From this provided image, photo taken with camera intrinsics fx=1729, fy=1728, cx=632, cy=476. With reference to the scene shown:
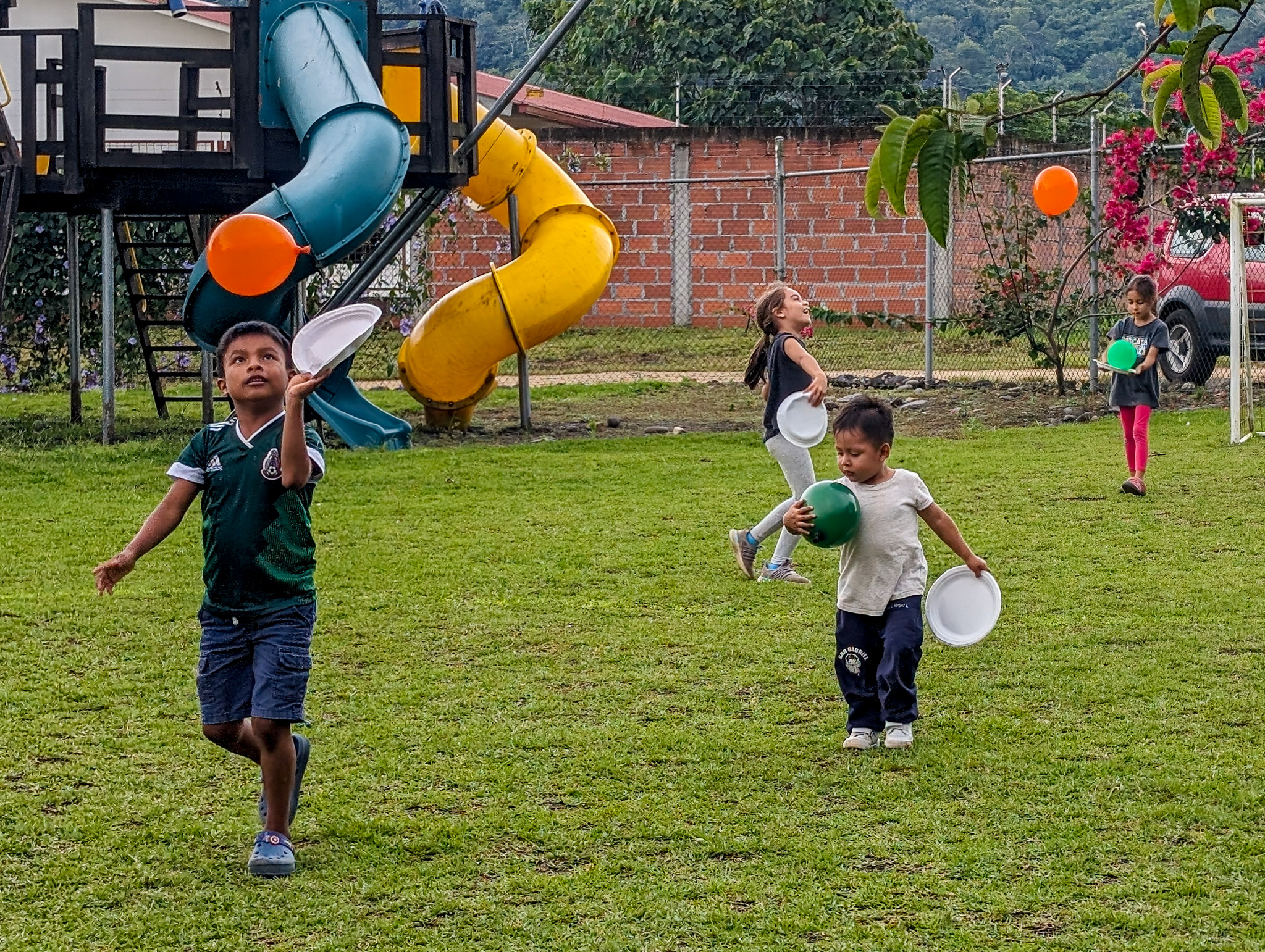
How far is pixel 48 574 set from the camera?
26.0ft

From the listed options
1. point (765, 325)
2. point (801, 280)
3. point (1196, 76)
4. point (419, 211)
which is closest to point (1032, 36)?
point (801, 280)

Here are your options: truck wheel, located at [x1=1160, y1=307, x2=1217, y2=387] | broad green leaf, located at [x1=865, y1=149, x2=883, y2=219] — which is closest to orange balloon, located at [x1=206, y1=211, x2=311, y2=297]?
broad green leaf, located at [x1=865, y1=149, x2=883, y2=219]

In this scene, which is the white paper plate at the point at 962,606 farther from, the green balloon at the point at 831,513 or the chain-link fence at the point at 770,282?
the chain-link fence at the point at 770,282

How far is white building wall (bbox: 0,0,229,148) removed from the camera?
19.5 m

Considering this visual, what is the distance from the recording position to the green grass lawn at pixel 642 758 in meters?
3.83

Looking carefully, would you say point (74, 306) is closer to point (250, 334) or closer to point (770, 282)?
point (250, 334)

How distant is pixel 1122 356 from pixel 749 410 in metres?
5.31

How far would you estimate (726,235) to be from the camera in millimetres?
21391

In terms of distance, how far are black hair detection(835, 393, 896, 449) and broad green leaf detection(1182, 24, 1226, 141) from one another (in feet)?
8.86

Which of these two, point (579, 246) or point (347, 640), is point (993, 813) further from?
point (579, 246)

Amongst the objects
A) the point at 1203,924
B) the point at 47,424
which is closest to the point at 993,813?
the point at 1203,924

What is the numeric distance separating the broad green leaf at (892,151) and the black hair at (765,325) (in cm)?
534

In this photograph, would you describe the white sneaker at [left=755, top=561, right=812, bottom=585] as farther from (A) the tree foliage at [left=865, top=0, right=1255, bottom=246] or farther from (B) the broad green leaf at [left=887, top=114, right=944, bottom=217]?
(B) the broad green leaf at [left=887, top=114, right=944, bottom=217]

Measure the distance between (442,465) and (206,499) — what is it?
7090mm
